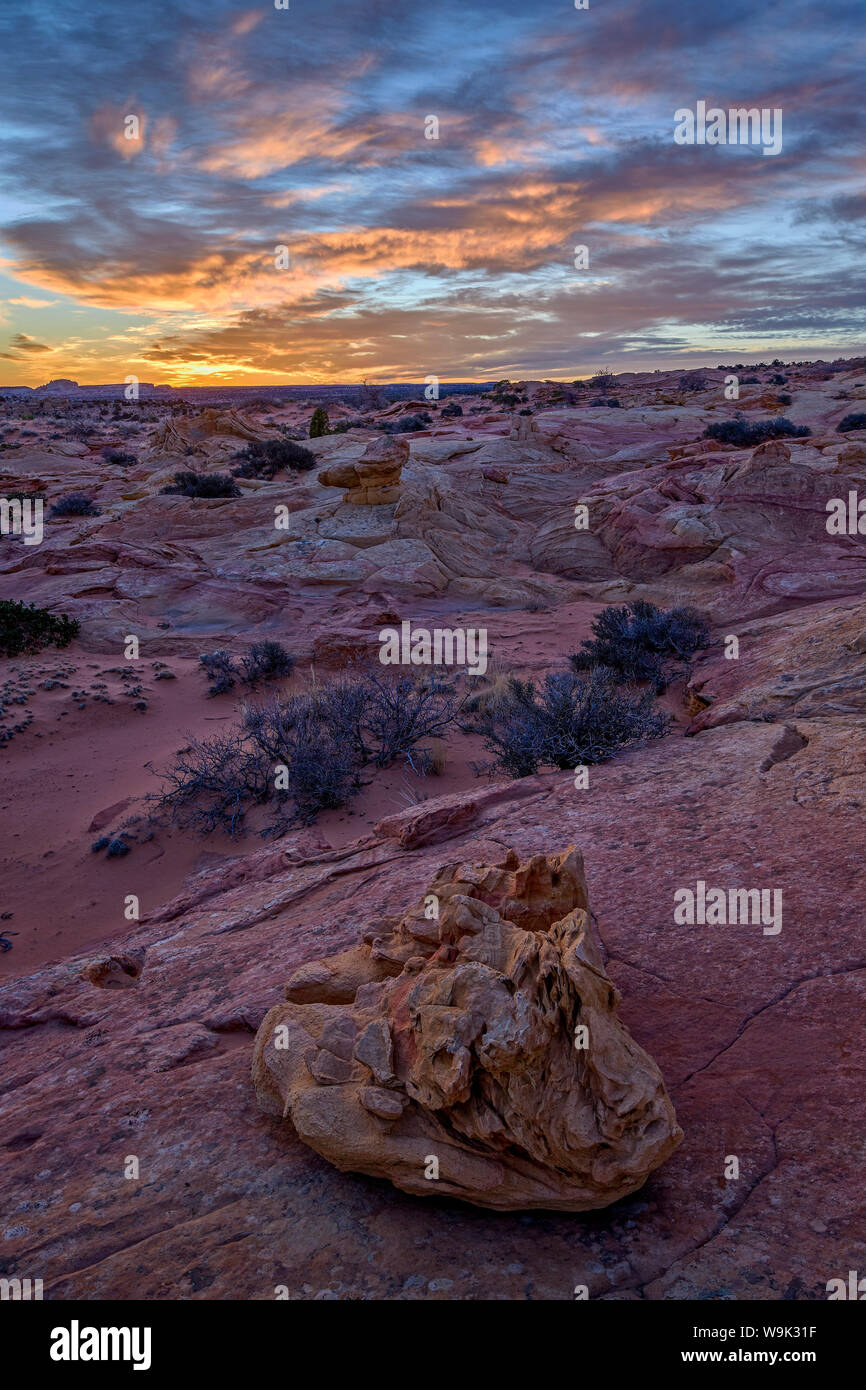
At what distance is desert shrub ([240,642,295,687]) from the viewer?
1136cm

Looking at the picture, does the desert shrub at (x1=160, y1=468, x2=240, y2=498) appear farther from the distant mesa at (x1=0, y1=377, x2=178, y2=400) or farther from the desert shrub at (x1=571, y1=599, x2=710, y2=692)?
the distant mesa at (x1=0, y1=377, x2=178, y2=400)

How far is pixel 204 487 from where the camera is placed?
20.2m

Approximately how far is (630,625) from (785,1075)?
8.59 m

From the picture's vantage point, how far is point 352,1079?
2566 mm

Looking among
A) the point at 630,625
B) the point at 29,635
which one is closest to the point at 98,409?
the point at 29,635

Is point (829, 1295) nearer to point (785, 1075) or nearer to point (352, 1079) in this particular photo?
point (785, 1075)

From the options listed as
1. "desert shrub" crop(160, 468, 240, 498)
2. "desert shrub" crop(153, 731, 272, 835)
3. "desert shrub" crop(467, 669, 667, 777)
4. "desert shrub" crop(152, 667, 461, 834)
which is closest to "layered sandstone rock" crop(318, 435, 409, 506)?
"desert shrub" crop(160, 468, 240, 498)

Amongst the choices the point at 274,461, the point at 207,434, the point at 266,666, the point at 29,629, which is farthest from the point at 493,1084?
the point at 207,434

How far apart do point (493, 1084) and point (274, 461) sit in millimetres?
23004

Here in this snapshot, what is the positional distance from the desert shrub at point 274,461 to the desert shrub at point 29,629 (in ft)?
36.5

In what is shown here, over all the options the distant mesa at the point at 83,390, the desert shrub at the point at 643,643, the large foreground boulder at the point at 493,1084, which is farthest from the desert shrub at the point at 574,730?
the distant mesa at the point at 83,390

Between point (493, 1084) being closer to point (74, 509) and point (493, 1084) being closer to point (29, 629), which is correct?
point (29, 629)

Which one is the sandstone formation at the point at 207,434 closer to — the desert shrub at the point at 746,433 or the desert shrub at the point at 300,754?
the desert shrub at the point at 746,433

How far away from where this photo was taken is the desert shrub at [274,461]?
22859 mm
